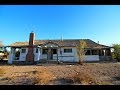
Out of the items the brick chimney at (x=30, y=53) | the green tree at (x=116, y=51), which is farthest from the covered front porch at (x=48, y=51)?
the green tree at (x=116, y=51)

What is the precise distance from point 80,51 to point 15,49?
1145 cm

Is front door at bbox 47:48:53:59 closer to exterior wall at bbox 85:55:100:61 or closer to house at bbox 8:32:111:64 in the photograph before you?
house at bbox 8:32:111:64

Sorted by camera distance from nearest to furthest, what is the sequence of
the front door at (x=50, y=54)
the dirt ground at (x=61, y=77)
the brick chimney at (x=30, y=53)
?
the dirt ground at (x=61, y=77)
the brick chimney at (x=30, y=53)
the front door at (x=50, y=54)

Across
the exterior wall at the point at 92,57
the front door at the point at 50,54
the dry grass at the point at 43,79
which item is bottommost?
the dry grass at the point at 43,79

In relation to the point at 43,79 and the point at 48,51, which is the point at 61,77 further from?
the point at 48,51

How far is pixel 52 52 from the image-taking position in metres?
26.2

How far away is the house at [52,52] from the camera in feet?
83.8

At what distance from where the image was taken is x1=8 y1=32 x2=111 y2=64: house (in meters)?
25.5

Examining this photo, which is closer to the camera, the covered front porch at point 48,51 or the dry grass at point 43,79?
the dry grass at point 43,79

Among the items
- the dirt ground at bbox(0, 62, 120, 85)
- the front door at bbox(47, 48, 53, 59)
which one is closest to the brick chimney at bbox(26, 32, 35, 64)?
the front door at bbox(47, 48, 53, 59)


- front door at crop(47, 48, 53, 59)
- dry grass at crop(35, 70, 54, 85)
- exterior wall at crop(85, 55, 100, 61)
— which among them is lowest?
dry grass at crop(35, 70, 54, 85)

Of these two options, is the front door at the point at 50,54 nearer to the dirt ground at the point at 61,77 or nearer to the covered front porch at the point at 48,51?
the covered front porch at the point at 48,51
